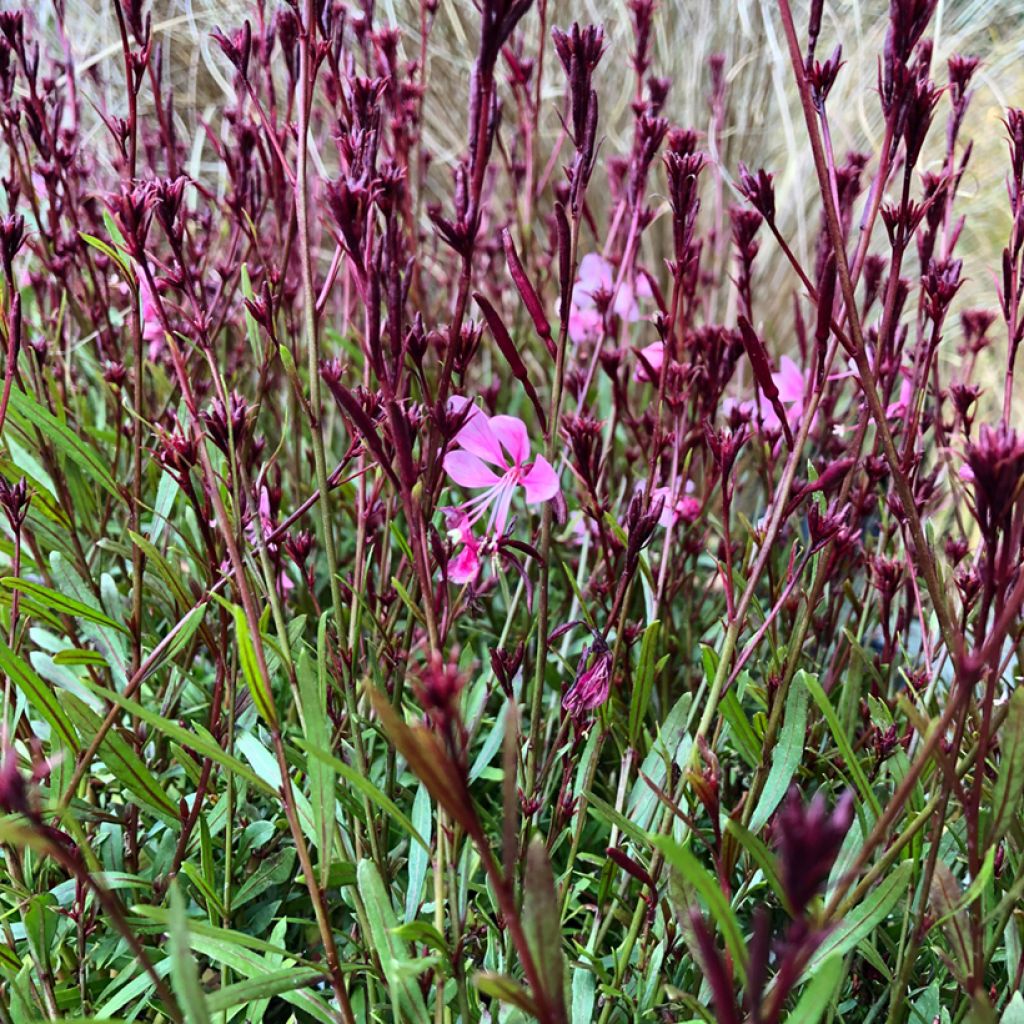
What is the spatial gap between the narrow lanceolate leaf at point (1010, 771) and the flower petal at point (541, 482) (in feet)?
0.94

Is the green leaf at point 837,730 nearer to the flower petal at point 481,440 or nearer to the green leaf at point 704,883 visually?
Answer: the green leaf at point 704,883

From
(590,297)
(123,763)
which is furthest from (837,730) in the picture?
(590,297)

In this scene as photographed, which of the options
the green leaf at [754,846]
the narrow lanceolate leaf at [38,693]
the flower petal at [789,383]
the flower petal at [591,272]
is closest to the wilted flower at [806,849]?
the green leaf at [754,846]

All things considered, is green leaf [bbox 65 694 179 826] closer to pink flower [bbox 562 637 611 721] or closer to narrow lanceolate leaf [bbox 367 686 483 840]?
pink flower [bbox 562 637 611 721]

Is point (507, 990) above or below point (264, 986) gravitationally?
above

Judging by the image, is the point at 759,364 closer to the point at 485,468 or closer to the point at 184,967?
the point at 485,468

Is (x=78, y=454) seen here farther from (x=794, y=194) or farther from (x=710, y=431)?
(x=794, y=194)

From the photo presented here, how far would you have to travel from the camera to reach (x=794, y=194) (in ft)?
7.68

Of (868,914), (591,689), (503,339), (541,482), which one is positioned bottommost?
(868,914)

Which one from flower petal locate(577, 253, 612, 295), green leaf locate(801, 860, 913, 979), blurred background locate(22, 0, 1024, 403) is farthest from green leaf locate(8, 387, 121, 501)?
blurred background locate(22, 0, 1024, 403)

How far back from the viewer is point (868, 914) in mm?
573

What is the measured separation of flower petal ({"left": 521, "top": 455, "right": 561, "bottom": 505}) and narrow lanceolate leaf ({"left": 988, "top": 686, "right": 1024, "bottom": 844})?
0.94 ft

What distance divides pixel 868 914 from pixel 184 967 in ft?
1.28

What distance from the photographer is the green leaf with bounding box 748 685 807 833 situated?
65cm
